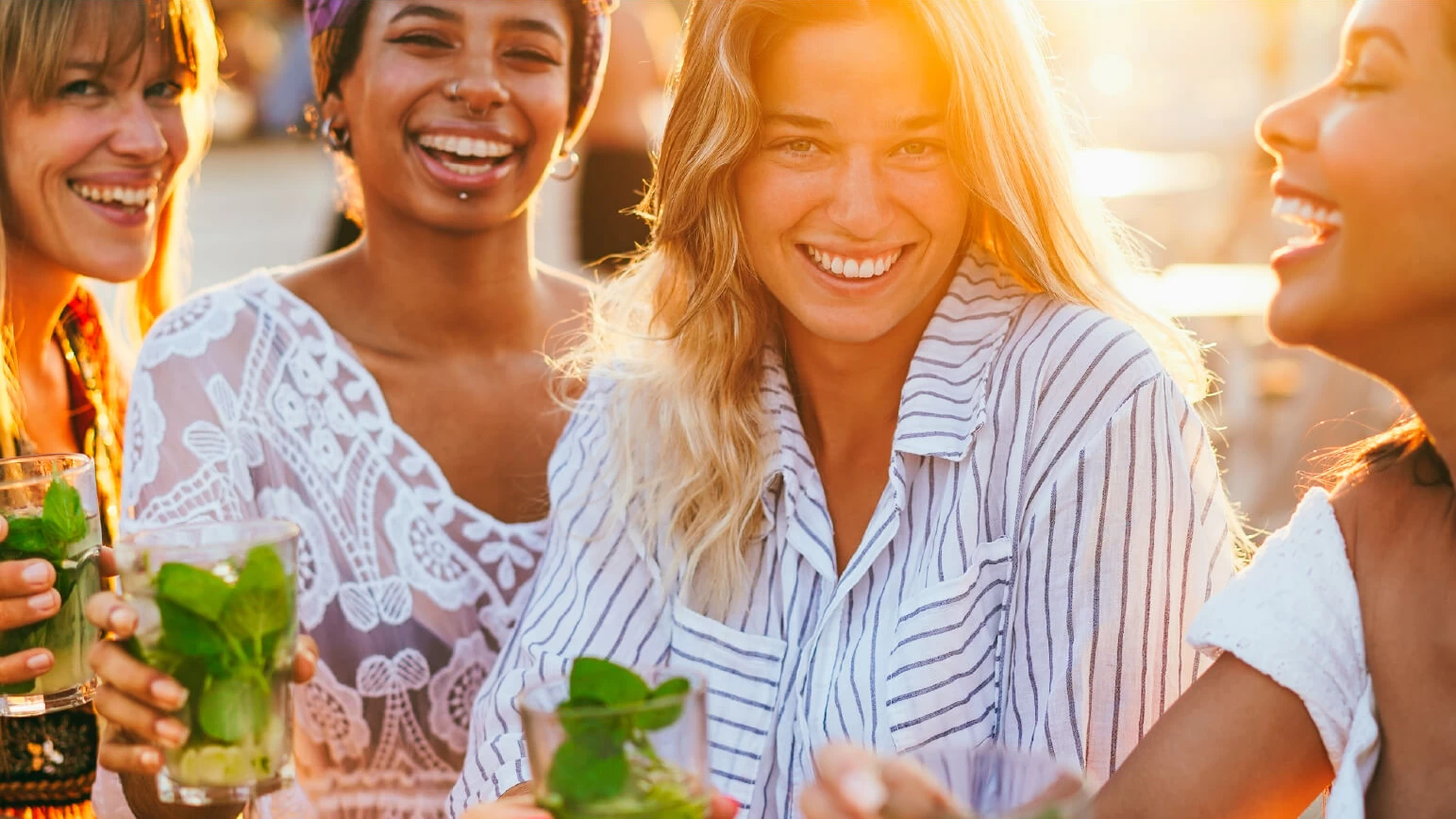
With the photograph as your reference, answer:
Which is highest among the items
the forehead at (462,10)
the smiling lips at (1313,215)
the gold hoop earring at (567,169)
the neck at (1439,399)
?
the forehead at (462,10)

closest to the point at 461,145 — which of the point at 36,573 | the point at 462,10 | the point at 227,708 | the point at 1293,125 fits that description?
the point at 462,10

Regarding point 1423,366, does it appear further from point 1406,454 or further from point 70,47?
point 70,47

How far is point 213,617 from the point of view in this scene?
135 cm

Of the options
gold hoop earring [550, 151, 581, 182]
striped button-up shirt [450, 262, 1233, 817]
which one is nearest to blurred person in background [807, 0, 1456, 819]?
striped button-up shirt [450, 262, 1233, 817]

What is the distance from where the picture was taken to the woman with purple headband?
8.14ft

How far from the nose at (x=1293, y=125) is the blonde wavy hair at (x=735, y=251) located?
639mm

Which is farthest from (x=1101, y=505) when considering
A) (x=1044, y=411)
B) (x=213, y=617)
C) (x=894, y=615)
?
(x=213, y=617)

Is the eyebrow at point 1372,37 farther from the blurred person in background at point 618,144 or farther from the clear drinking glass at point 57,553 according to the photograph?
the blurred person in background at point 618,144

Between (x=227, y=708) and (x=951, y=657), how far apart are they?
0.94m

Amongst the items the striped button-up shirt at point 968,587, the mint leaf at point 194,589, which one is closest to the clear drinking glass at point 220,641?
the mint leaf at point 194,589

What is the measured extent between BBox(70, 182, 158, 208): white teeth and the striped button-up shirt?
1.13 meters

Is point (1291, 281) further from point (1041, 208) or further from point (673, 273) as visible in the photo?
point (673, 273)

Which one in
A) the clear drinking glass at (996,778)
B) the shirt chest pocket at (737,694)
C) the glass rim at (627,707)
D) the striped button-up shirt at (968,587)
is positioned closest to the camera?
the clear drinking glass at (996,778)

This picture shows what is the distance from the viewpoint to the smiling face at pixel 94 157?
2484 millimetres
